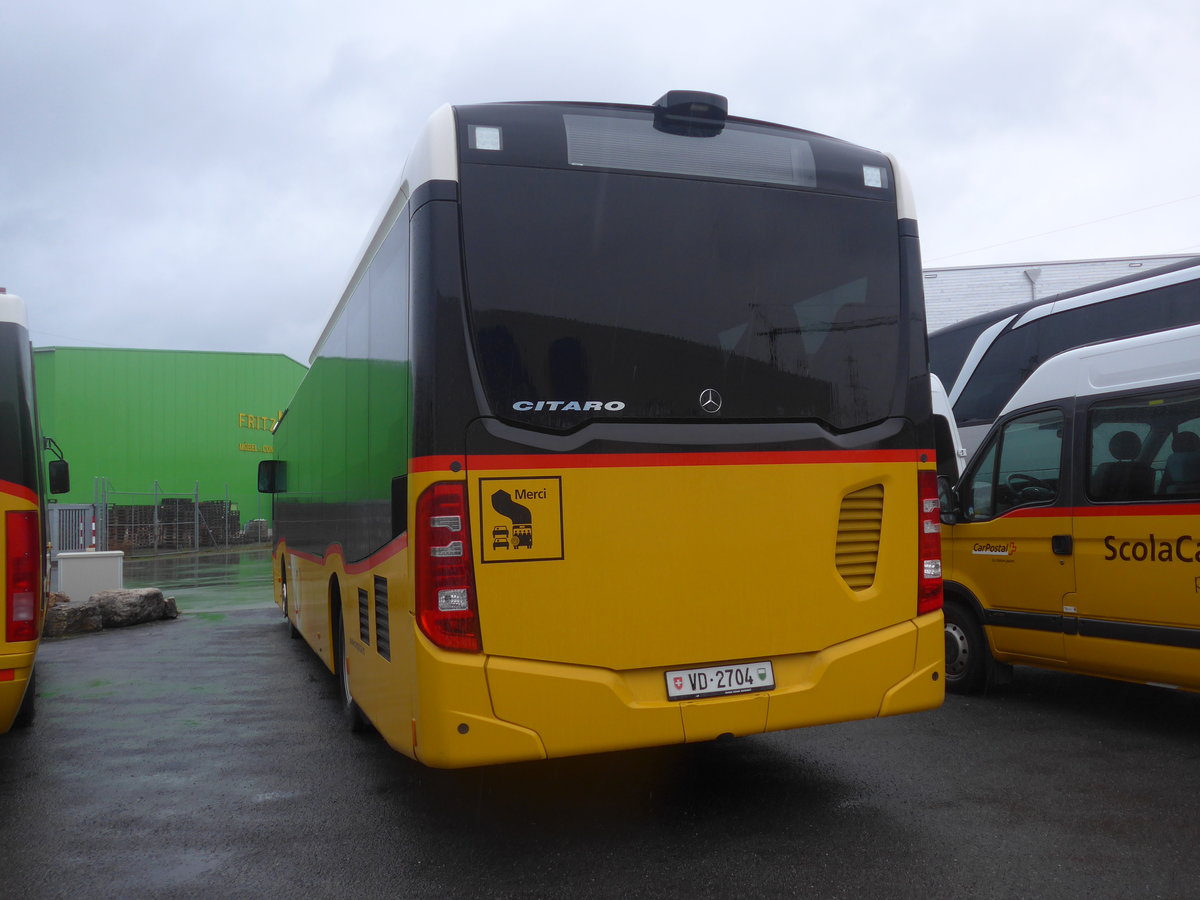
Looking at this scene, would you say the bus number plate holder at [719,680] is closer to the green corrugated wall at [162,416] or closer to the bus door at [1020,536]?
the bus door at [1020,536]

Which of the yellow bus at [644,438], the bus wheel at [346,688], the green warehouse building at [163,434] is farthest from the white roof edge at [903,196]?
the green warehouse building at [163,434]

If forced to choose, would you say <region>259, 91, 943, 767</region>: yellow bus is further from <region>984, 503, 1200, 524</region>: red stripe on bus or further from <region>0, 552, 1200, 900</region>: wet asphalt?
<region>984, 503, 1200, 524</region>: red stripe on bus

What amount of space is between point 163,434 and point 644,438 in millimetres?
34359

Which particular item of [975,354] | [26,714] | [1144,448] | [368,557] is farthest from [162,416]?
[1144,448]

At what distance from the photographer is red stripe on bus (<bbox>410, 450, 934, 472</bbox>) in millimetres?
4035

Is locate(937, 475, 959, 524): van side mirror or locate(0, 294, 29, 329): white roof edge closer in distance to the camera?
locate(0, 294, 29, 329): white roof edge

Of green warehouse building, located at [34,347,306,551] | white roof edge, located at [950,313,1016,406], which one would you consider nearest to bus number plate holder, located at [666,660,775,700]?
white roof edge, located at [950,313,1016,406]

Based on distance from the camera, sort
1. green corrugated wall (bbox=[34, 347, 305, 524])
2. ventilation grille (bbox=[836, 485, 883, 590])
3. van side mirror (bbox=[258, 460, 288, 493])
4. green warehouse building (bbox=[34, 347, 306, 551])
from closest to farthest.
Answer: ventilation grille (bbox=[836, 485, 883, 590]), van side mirror (bbox=[258, 460, 288, 493]), green warehouse building (bbox=[34, 347, 306, 551]), green corrugated wall (bbox=[34, 347, 305, 524])

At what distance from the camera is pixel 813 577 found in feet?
14.9

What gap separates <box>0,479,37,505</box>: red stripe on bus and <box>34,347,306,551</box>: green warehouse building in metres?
27.4

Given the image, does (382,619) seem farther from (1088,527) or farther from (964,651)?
(964,651)

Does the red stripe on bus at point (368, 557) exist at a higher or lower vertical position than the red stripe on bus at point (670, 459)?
lower

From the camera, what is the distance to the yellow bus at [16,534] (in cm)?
523

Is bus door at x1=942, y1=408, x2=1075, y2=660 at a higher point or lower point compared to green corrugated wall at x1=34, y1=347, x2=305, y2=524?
lower
